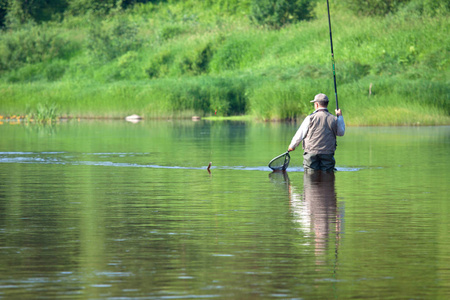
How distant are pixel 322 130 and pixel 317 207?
14.8 ft

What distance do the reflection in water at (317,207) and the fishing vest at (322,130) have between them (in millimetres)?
598

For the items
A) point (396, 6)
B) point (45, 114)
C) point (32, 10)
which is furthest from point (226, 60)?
point (32, 10)

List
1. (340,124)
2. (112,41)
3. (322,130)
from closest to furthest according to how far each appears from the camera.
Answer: (340,124) → (322,130) → (112,41)

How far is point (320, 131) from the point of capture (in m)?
16.4

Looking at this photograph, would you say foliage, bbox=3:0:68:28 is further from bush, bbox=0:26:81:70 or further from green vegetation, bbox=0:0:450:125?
bush, bbox=0:26:81:70

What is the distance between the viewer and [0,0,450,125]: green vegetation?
38.6 meters

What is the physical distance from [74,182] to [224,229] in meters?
6.30

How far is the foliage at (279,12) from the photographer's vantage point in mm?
57844

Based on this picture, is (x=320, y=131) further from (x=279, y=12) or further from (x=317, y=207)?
(x=279, y=12)

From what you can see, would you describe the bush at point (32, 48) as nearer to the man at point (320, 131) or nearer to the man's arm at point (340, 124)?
the man at point (320, 131)

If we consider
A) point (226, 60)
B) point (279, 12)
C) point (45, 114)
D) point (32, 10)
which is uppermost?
point (32, 10)

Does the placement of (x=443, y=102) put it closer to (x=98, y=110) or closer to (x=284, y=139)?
(x=284, y=139)

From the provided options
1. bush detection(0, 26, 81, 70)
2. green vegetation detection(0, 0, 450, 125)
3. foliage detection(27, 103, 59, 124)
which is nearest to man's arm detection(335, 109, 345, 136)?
green vegetation detection(0, 0, 450, 125)

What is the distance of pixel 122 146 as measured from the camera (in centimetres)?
2556
